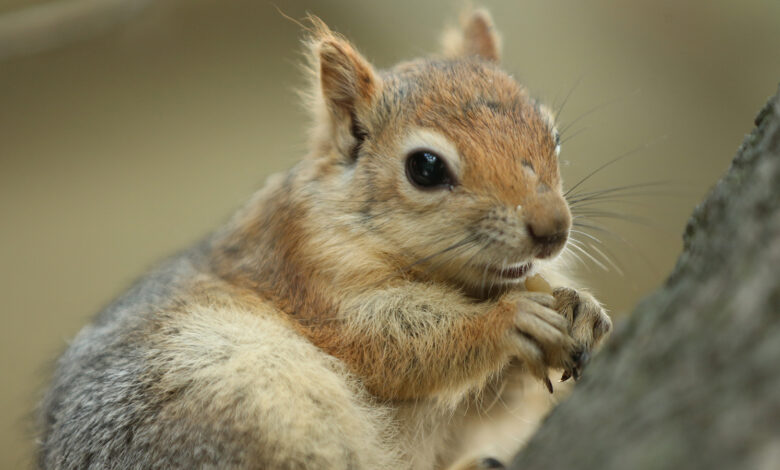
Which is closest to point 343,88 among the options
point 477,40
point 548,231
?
point 477,40

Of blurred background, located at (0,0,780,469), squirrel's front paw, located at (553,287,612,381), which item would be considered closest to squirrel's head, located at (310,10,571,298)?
squirrel's front paw, located at (553,287,612,381)

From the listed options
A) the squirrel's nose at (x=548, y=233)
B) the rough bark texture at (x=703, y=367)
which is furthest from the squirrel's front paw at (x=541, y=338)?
the rough bark texture at (x=703, y=367)

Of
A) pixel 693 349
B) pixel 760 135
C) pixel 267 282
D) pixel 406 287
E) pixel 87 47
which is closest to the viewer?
pixel 693 349

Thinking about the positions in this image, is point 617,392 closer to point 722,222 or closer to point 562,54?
point 722,222

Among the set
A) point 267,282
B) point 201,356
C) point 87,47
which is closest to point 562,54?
point 87,47

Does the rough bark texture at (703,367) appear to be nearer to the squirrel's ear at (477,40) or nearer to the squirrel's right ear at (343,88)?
the squirrel's right ear at (343,88)

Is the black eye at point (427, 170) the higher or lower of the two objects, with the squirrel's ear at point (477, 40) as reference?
lower

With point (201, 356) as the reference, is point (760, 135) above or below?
above
